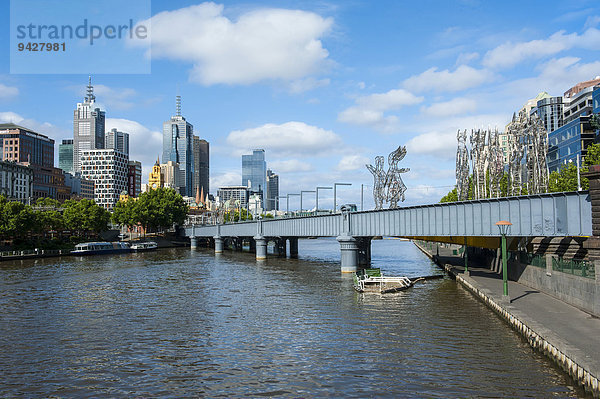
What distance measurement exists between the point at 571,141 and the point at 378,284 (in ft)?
383

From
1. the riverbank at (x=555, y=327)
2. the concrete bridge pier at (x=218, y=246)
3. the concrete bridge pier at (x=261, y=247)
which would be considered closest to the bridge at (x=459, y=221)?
the riverbank at (x=555, y=327)

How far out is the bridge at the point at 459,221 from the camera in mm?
42656

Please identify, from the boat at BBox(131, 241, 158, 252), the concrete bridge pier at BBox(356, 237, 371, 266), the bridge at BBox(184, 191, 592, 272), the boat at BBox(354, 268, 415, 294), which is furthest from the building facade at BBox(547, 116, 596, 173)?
the boat at BBox(131, 241, 158, 252)

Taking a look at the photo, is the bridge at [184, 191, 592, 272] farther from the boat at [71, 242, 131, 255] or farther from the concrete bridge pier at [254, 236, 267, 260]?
the boat at [71, 242, 131, 255]

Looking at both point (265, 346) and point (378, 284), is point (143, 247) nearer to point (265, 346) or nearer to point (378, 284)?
point (378, 284)

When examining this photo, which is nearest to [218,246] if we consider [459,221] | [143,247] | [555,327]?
[143,247]

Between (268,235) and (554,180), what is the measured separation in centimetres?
5915

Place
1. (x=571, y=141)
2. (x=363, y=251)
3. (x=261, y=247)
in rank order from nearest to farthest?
1. (x=363, y=251)
2. (x=261, y=247)
3. (x=571, y=141)

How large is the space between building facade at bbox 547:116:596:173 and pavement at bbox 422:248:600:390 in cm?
10131

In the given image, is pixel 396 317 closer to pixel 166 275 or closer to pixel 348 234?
pixel 348 234

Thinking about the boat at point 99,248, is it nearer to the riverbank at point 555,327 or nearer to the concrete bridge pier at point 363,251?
the concrete bridge pier at point 363,251

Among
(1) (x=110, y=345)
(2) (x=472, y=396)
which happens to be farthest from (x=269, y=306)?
(2) (x=472, y=396)

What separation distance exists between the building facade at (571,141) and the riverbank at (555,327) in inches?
4017

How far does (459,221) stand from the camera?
56406mm
